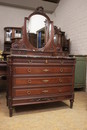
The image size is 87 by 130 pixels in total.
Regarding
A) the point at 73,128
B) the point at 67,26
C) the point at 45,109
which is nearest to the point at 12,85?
the point at 45,109

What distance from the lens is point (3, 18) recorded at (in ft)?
14.1

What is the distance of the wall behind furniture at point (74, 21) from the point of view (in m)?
3.89

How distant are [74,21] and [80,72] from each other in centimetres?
162

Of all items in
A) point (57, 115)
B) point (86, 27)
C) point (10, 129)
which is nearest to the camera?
point (10, 129)

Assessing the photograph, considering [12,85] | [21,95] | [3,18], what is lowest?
[21,95]

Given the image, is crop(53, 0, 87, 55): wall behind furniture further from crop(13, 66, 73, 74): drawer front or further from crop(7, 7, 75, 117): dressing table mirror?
crop(13, 66, 73, 74): drawer front

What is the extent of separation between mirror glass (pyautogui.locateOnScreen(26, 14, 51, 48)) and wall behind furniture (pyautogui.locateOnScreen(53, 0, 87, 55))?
1.43 metres

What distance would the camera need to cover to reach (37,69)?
2.40 metres

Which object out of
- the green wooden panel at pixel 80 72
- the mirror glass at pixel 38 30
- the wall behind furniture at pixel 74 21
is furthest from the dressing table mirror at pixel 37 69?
the wall behind furniture at pixel 74 21

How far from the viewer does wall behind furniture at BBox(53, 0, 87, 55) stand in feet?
12.8

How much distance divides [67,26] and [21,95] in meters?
3.14

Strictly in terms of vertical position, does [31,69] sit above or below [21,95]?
above

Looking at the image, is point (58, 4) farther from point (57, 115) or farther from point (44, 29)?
point (57, 115)

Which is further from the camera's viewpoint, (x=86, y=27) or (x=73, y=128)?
(x=86, y=27)
